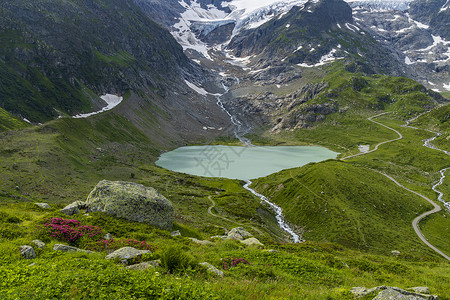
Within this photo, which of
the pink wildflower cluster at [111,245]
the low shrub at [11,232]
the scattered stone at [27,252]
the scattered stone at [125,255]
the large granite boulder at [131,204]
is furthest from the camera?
the large granite boulder at [131,204]

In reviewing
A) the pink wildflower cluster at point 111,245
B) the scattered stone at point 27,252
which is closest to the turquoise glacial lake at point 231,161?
the pink wildflower cluster at point 111,245

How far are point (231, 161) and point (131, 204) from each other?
409 ft

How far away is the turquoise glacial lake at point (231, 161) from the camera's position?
125 m

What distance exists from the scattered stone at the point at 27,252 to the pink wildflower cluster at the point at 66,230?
4.08 m

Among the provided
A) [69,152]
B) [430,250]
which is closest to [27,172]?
[69,152]

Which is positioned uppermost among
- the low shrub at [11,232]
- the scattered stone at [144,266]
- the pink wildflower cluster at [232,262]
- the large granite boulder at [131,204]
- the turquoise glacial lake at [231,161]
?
the scattered stone at [144,266]

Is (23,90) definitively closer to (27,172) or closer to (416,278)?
(27,172)

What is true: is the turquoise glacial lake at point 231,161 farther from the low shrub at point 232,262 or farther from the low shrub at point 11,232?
the low shrub at point 11,232

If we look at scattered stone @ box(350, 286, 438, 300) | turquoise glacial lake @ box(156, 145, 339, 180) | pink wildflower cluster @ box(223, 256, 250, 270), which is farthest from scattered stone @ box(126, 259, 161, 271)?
turquoise glacial lake @ box(156, 145, 339, 180)

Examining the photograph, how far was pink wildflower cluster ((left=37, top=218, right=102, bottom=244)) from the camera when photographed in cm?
1733

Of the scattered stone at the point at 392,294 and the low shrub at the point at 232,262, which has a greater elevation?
the scattered stone at the point at 392,294

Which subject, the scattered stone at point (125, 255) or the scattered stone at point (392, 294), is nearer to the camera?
the scattered stone at point (392, 294)

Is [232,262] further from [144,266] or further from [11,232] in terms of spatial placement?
[11,232]

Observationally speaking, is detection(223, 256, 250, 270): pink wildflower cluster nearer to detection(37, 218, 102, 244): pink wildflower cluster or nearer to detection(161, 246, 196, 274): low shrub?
detection(161, 246, 196, 274): low shrub
